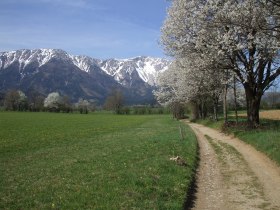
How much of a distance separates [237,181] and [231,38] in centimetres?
1629

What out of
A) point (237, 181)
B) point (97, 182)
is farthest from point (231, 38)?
point (97, 182)

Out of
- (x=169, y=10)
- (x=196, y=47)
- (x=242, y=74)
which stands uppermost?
(x=169, y=10)

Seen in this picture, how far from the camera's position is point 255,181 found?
18.0 metres

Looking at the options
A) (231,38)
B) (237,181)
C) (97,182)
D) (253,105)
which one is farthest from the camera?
(253,105)

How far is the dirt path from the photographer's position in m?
14.3

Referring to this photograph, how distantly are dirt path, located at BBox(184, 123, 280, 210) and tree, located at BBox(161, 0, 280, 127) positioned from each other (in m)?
9.12

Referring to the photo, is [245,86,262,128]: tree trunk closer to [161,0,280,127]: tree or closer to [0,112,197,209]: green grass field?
[161,0,280,127]: tree

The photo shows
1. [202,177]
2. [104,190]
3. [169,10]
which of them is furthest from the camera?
[169,10]

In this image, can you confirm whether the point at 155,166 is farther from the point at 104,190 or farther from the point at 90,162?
the point at 104,190

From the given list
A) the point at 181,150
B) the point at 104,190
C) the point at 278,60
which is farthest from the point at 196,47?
the point at 104,190

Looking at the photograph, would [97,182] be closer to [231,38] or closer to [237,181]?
[237,181]

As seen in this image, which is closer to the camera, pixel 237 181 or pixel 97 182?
pixel 97 182

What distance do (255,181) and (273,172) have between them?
2351 millimetres

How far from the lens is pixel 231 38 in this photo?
31547 millimetres
